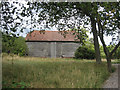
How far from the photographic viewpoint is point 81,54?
23.7m

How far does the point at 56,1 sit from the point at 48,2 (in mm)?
740

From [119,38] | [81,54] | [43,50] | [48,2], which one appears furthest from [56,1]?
[43,50]

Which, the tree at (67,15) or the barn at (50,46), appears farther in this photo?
the barn at (50,46)

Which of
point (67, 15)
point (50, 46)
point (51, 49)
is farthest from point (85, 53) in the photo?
point (67, 15)

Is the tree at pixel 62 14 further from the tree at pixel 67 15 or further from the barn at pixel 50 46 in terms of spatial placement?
the barn at pixel 50 46

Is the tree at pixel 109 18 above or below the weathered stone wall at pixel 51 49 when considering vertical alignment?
above

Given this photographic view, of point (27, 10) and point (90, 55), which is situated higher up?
point (27, 10)

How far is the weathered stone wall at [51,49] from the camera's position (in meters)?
27.9

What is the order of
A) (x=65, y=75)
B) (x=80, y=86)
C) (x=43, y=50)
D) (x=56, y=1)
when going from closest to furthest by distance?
(x=80, y=86) → (x=65, y=75) → (x=56, y=1) → (x=43, y=50)

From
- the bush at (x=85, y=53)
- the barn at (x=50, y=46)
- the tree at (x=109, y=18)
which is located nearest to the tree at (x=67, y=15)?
the tree at (x=109, y=18)

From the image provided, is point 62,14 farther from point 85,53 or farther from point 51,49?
point 51,49

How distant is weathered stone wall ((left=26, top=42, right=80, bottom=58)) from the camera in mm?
27859

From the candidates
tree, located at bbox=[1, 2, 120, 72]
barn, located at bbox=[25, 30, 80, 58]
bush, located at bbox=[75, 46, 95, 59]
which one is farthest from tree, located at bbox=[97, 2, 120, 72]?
barn, located at bbox=[25, 30, 80, 58]

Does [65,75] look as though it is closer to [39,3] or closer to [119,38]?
[119,38]
